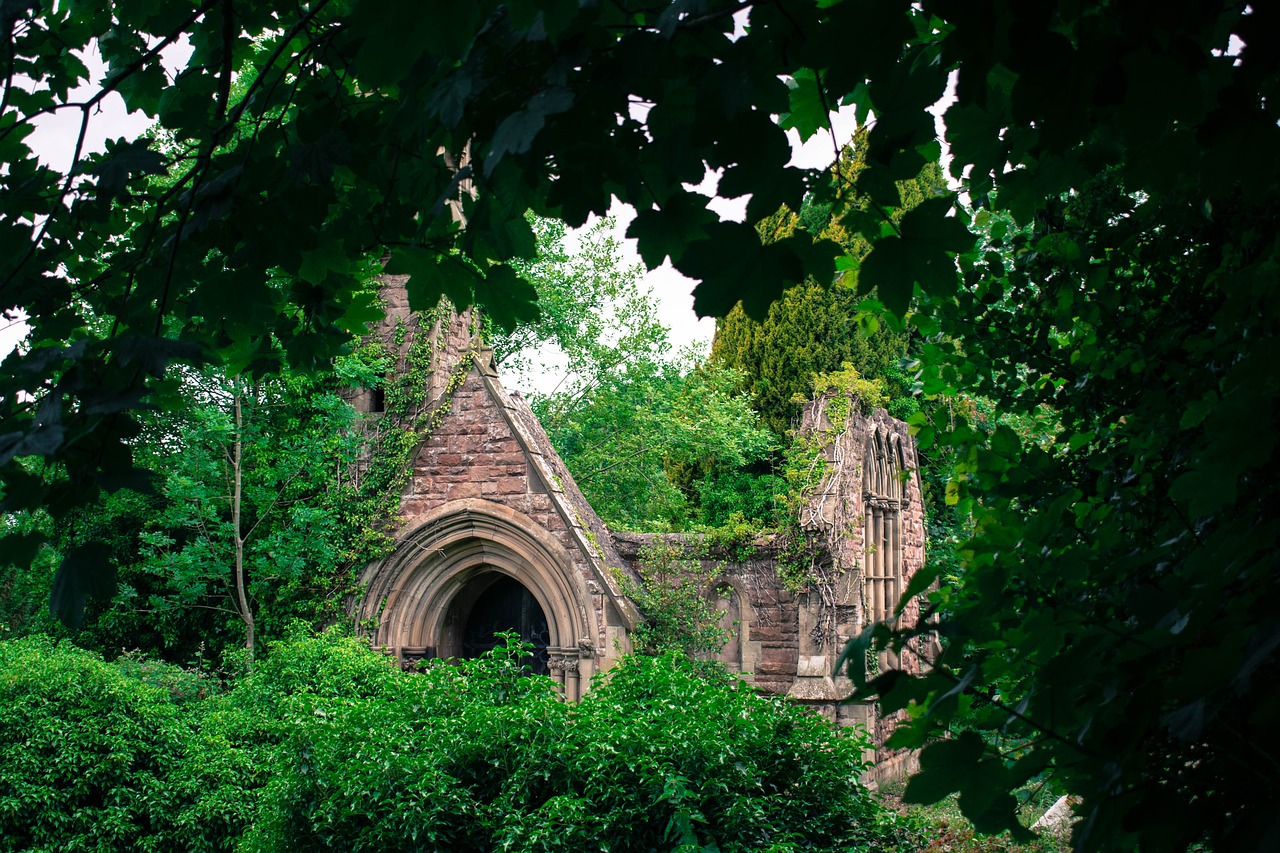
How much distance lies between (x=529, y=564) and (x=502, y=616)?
1182mm

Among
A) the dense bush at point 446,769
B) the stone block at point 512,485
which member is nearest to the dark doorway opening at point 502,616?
the stone block at point 512,485

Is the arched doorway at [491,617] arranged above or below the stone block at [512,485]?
below

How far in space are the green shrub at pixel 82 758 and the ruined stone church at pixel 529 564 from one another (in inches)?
102

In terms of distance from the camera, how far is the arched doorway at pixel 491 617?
1027 cm

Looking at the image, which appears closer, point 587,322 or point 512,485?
point 512,485

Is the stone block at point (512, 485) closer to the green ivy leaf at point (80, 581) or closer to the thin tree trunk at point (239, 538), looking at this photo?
the thin tree trunk at point (239, 538)

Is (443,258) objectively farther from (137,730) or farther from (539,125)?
(137,730)

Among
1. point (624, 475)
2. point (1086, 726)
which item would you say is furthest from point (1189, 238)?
point (624, 475)

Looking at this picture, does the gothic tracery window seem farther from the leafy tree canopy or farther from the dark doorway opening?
the leafy tree canopy

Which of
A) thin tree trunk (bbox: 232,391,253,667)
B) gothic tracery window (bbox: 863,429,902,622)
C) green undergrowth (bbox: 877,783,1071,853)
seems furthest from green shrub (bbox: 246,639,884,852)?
gothic tracery window (bbox: 863,429,902,622)

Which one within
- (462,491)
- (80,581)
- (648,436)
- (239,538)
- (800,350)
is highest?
(800,350)

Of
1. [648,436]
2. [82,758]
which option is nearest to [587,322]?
[648,436]

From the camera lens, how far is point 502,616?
10492 mm

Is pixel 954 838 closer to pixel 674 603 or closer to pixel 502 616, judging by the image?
pixel 674 603
